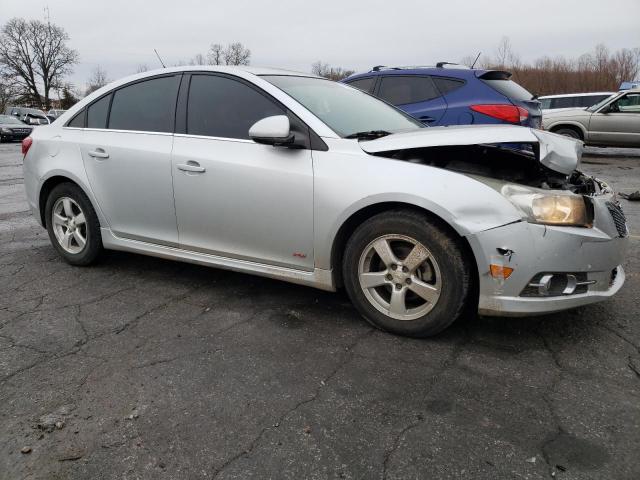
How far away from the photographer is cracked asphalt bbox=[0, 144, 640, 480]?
193cm

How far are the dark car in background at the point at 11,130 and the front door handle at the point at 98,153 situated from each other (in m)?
23.4

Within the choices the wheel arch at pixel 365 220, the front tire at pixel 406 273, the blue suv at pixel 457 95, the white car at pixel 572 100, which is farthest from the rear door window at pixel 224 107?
the white car at pixel 572 100

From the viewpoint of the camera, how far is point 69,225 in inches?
167

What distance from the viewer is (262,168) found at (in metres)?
3.15

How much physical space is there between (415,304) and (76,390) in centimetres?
179

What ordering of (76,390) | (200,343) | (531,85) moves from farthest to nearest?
(531,85)
(200,343)
(76,390)

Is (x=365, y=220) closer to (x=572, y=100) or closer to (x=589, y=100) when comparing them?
(x=572, y=100)

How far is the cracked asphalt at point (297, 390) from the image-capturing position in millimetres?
1929

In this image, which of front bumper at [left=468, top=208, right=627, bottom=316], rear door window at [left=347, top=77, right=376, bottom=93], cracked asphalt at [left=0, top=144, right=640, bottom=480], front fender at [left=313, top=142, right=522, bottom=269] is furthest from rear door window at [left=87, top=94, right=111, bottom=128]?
rear door window at [left=347, top=77, right=376, bottom=93]

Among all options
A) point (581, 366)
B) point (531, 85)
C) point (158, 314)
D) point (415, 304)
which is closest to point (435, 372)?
point (415, 304)

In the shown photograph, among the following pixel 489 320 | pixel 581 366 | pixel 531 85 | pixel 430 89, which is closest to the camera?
pixel 581 366

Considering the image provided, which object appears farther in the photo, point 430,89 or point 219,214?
point 430,89

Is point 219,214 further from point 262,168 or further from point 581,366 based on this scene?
point 581,366

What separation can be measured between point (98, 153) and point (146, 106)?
1.70 ft
